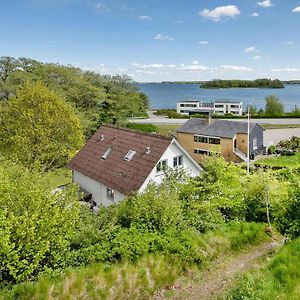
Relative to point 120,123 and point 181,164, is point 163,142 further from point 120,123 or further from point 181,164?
point 120,123

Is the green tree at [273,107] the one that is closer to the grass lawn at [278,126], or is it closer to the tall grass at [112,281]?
the grass lawn at [278,126]

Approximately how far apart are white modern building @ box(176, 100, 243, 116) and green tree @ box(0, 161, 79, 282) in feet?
328

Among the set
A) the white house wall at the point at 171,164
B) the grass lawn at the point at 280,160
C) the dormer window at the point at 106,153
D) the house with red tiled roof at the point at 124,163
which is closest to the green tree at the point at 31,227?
the house with red tiled roof at the point at 124,163

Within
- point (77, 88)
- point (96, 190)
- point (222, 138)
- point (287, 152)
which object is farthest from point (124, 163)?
point (287, 152)

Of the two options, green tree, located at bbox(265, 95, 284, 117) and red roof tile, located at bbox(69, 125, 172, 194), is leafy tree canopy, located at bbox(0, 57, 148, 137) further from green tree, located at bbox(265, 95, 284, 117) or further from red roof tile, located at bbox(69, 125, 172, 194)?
green tree, located at bbox(265, 95, 284, 117)

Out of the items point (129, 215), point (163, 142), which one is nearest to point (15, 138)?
point (163, 142)

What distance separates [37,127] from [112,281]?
2320 centimetres

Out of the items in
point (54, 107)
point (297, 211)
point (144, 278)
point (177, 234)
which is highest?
point (54, 107)

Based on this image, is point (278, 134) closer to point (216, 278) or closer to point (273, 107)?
point (273, 107)

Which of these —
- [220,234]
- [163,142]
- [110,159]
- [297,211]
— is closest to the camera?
[297,211]

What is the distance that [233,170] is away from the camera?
62.1 ft

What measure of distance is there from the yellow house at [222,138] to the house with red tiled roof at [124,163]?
19.2 meters

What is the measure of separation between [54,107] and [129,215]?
2126 cm

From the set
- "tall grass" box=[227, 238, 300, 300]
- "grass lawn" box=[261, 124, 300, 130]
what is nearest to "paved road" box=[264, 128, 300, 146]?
"grass lawn" box=[261, 124, 300, 130]
